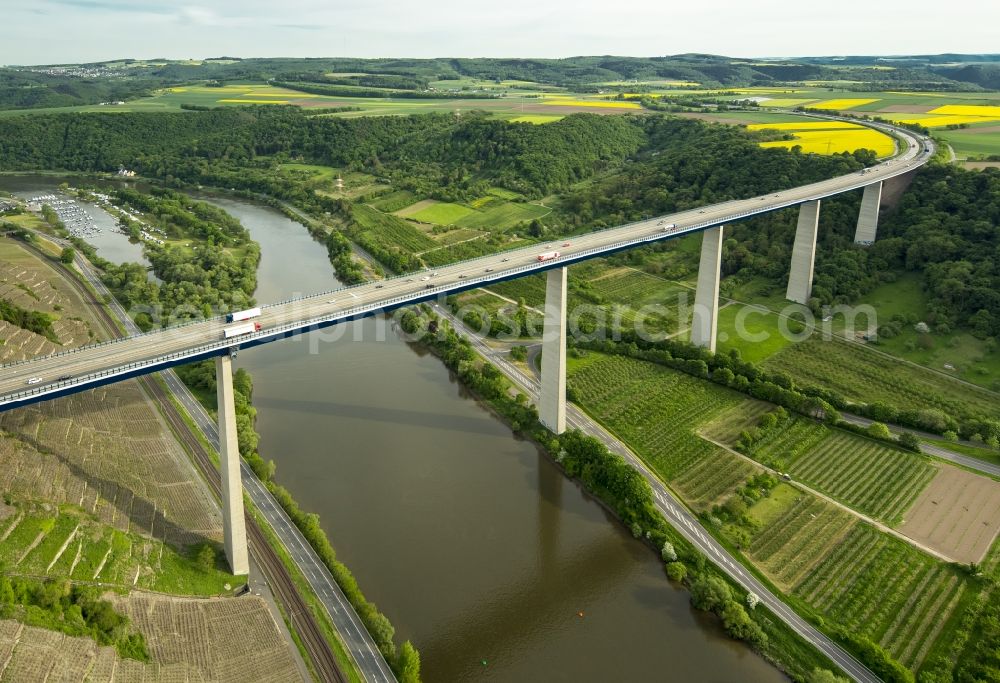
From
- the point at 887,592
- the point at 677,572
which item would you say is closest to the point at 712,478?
the point at 677,572

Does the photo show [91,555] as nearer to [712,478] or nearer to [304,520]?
[304,520]

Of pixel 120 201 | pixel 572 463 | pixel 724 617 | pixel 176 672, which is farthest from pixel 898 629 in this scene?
pixel 120 201

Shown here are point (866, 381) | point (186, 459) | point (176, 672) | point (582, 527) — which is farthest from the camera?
point (866, 381)

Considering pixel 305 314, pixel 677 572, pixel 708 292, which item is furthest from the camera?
pixel 708 292

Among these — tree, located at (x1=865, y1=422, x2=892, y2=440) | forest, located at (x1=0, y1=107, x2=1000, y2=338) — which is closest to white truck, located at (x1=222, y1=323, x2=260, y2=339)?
tree, located at (x1=865, y1=422, x2=892, y2=440)

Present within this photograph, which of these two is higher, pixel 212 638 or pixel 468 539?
pixel 212 638

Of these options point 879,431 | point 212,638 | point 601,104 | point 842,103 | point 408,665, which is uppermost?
point 601,104

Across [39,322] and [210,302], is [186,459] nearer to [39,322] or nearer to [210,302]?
[39,322]
